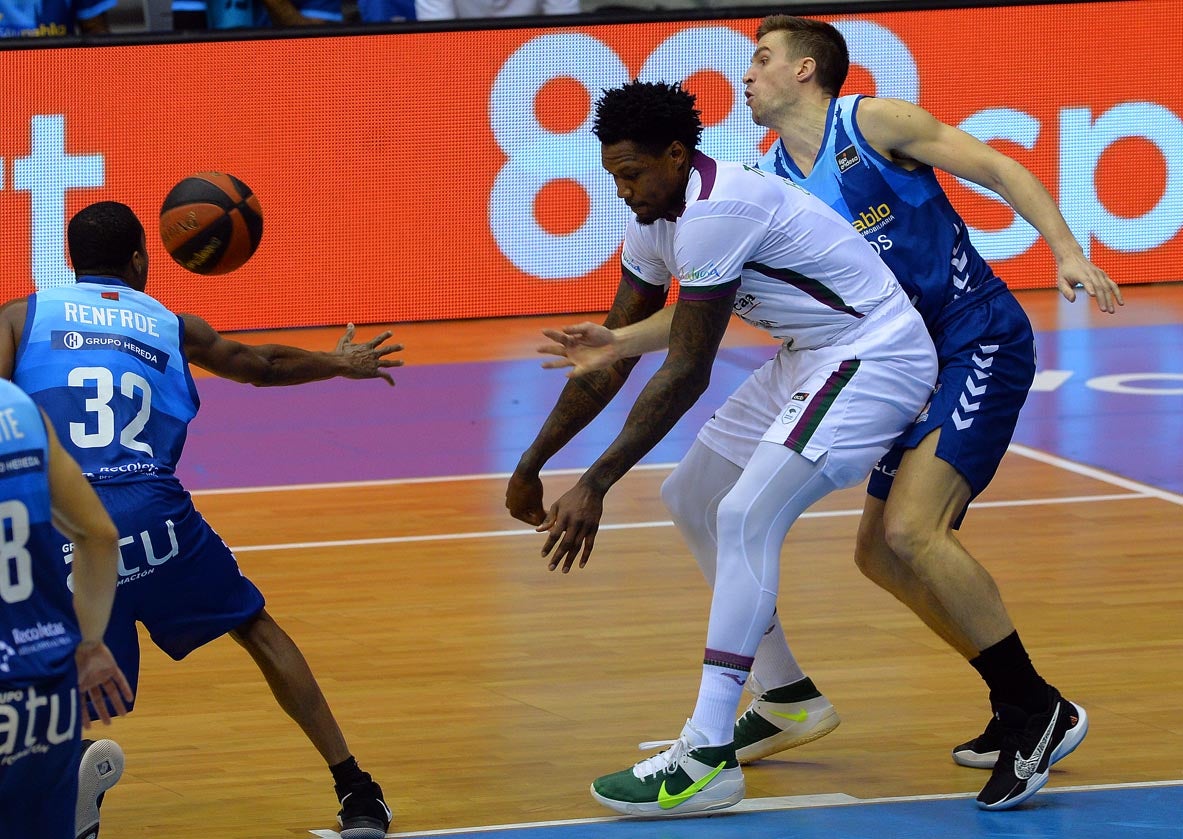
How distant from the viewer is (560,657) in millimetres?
6637

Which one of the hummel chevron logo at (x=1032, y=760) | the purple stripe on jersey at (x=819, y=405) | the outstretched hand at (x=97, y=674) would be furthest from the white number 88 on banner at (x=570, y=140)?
the outstretched hand at (x=97, y=674)

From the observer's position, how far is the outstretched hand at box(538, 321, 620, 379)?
5.14 m

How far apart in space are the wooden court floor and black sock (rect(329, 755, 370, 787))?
19 centimetres

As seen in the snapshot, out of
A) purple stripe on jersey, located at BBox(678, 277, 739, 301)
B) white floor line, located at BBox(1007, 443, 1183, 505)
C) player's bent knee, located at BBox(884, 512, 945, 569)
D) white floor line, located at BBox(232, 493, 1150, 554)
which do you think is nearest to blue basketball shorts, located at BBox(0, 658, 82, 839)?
purple stripe on jersey, located at BBox(678, 277, 739, 301)

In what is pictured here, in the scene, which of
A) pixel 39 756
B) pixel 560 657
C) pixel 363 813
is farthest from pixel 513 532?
pixel 39 756

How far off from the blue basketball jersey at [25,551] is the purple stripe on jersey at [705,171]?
2.17 metres

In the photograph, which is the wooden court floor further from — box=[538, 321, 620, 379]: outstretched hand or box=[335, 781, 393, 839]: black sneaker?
box=[538, 321, 620, 379]: outstretched hand

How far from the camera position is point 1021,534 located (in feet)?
26.9

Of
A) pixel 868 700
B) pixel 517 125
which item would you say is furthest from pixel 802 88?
pixel 517 125

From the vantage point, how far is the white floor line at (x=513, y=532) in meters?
8.30

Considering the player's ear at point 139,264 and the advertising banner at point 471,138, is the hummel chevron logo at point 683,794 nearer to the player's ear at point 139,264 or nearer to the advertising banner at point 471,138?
the player's ear at point 139,264

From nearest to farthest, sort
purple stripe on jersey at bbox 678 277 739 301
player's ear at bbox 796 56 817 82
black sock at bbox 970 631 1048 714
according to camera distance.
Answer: purple stripe on jersey at bbox 678 277 739 301
black sock at bbox 970 631 1048 714
player's ear at bbox 796 56 817 82

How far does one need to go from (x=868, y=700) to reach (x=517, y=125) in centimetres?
771

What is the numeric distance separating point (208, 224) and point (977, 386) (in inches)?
100.0
